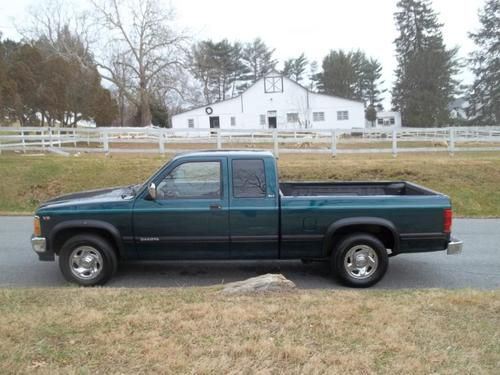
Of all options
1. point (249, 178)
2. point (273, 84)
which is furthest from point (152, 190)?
point (273, 84)

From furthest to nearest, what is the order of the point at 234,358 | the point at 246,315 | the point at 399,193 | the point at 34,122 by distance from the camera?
1. the point at 34,122
2. the point at 399,193
3. the point at 246,315
4. the point at 234,358

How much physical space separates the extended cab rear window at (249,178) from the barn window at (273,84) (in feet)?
136

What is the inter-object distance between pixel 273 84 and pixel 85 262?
42.4m

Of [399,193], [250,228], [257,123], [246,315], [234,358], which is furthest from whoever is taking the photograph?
[257,123]

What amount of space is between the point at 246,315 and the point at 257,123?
141 feet

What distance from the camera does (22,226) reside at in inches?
383

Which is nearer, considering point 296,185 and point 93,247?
point 93,247

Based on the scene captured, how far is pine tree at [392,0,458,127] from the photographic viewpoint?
2311 inches

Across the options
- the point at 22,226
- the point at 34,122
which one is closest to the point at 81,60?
the point at 34,122

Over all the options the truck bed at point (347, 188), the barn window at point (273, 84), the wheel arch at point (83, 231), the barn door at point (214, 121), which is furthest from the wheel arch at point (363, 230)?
the barn door at point (214, 121)

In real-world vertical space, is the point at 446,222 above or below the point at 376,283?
above

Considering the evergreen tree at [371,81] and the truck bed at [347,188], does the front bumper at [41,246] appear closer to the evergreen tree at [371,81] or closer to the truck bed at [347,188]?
the truck bed at [347,188]

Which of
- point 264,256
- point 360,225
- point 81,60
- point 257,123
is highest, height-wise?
point 81,60

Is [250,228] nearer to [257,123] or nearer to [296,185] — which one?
[296,185]
